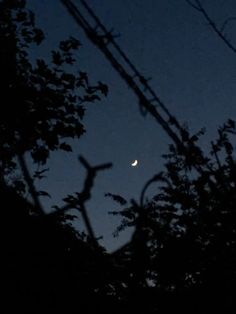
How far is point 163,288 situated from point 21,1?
892 cm

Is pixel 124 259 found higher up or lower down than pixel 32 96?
lower down

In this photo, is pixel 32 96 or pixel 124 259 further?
pixel 32 96

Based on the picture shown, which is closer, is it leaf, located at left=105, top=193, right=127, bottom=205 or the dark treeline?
the dark treeline

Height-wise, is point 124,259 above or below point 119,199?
below

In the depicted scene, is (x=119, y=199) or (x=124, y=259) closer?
(x=124, y=259)

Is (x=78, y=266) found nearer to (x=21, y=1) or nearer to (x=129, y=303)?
(x=129, y=303)

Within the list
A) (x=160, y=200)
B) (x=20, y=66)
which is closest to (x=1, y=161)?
(x=20, y=66)

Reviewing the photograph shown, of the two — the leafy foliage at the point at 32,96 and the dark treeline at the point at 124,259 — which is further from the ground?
the leafy foliage at the point at 32,96

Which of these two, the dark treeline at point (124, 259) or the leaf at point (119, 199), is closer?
the dark treeline at point (124, 259)

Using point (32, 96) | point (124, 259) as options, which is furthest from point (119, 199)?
point (124, 259)

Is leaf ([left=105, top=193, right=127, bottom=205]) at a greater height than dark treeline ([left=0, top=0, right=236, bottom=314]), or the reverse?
leaf ([left=105, top=193, right=127, bottom=205])

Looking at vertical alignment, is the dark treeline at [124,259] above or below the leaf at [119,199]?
below

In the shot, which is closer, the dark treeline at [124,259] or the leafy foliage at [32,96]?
the dark treeline at [124,259]

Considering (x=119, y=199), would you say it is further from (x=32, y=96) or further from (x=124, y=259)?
(x=124, y=259)
